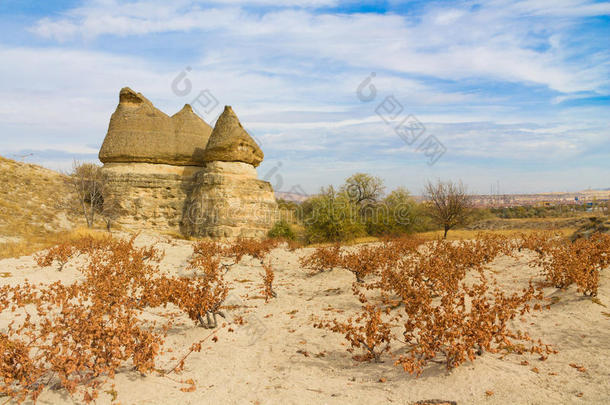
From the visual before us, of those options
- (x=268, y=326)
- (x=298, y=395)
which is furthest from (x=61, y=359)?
(x=268, y=326)

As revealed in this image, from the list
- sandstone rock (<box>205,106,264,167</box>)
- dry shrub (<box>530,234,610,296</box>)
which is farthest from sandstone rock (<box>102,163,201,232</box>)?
dry shrub (<box>530,234,610,296</box>)

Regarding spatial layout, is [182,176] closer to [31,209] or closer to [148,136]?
[148,136]

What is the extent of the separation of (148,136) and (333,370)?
20.5m

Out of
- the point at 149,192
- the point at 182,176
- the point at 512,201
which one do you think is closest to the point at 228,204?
the point at 182,176

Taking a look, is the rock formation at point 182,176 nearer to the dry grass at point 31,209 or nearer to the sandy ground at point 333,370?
the dry grass at point 31,209

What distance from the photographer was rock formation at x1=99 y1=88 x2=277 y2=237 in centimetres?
2023

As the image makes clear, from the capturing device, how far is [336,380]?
4.12 meters

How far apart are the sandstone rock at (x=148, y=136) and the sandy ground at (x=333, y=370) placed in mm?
16732

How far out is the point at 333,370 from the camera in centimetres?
449

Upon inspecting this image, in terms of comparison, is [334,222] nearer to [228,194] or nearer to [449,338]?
[228,194]

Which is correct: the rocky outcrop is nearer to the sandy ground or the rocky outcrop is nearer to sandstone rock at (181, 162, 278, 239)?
sandstone rock at (181, 162, 278, 239)

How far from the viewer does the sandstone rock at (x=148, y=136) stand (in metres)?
21.3

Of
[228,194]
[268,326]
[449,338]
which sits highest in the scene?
[228,194]

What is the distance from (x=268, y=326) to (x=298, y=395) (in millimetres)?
2763
